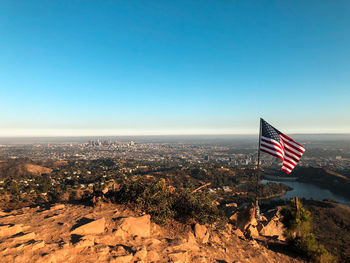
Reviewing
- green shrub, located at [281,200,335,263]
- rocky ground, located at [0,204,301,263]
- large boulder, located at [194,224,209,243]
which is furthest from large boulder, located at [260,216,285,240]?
large boulder, located at [194,224,209,243]

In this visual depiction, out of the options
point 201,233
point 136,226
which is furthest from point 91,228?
point 201,233

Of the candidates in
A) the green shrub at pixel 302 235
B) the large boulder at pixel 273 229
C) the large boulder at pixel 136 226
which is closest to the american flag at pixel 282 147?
the green shrub at pixel 302 235

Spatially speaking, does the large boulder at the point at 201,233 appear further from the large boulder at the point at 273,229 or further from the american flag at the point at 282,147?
the large boulder at the point at 273,229

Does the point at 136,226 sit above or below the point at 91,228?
below

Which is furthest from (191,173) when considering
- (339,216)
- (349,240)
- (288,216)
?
(288,216)

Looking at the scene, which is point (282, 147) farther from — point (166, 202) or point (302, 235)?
point (166, 202)

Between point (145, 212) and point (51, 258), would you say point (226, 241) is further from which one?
point (51, 258)
